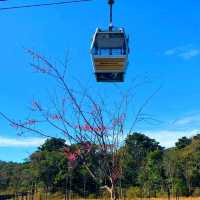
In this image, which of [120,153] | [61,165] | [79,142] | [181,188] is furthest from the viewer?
[61,165]

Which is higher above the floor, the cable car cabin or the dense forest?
the dense forest

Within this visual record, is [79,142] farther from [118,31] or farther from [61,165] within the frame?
[61,165]

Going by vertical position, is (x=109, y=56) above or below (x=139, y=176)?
below

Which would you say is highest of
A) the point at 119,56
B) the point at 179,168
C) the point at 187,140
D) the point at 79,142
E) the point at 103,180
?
the point at 187,140

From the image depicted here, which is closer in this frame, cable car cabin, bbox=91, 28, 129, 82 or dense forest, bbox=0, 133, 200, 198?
cable car cabin, bbox=91, 28, 129, 82

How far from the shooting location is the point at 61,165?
1487 inches

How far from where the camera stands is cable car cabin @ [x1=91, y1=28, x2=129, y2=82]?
24.0ft

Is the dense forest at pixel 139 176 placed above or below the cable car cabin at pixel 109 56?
above

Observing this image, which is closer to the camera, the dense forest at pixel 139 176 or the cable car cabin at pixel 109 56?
the cable car cabin at pixel 109 56

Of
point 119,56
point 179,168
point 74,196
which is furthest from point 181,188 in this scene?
point 119,56

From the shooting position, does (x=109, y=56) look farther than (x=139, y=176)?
No

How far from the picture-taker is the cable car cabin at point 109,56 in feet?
24.0

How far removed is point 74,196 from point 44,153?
4840mm

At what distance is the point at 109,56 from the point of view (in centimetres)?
782
